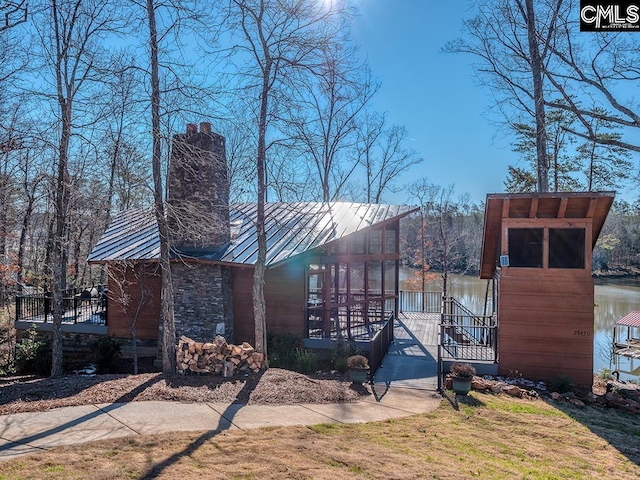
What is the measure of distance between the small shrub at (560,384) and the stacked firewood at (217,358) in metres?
5.74

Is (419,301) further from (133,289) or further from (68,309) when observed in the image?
(68,309)

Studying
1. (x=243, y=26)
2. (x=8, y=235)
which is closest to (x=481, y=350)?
(x=243, y=26)

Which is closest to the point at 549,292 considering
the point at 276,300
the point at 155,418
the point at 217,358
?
the point at 276,300

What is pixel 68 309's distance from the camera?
1402 cm

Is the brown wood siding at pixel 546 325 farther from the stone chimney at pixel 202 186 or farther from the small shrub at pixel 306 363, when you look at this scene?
the stone chimney at pixel 202 186

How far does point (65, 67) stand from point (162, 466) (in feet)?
32.0

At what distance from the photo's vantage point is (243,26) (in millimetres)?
8406

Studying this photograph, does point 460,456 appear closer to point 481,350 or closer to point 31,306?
point 481,350

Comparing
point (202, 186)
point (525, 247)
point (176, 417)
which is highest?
point (202, 186)

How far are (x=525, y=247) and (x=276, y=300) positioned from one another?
19.7ft

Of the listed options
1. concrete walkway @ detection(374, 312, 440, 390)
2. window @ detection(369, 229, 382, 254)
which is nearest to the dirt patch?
concrete walkway @ detection(374, 312, 440, 390)

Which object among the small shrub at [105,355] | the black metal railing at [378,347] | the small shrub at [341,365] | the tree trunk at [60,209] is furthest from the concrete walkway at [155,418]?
the small shrub at [105,355]

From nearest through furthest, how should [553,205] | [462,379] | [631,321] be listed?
[462,379] → [553,205] → [631,321]

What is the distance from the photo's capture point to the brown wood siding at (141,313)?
11.4 meters
